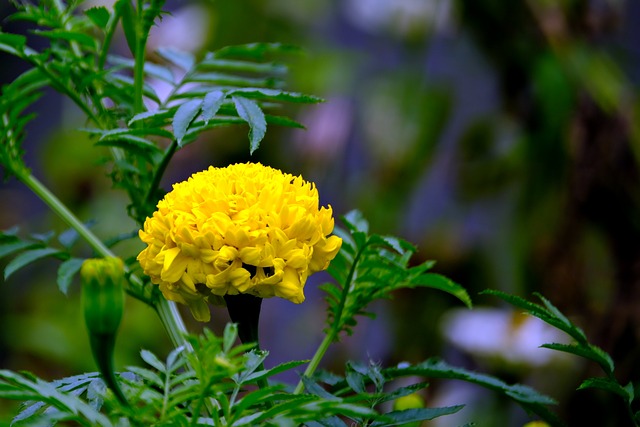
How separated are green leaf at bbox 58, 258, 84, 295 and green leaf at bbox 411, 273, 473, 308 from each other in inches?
9.2

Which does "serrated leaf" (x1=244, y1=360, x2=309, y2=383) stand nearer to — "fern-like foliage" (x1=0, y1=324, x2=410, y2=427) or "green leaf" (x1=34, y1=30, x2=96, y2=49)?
"fern-like foliage" (x1=0, y1=324, x2=410, y2=427)

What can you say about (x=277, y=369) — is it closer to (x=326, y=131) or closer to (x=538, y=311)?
(x=538, y=311)

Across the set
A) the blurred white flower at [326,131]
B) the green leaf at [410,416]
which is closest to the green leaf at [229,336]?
the green leaf at [410,416]

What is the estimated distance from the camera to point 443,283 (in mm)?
539

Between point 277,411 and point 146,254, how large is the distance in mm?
141

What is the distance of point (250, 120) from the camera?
0.50m

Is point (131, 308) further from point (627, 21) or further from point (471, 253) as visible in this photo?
point (627, 21)

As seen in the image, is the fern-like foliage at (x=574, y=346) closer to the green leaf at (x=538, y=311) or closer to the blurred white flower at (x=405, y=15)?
the green leaf at (x=538, y=311)

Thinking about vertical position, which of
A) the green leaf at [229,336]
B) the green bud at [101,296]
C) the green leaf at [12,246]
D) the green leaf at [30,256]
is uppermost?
the green bud at [101,296]

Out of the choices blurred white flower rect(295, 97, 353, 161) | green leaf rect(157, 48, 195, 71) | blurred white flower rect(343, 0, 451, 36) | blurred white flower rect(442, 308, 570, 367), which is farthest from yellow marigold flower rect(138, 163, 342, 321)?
blurred white flower rect(343, 0, 451, 36)

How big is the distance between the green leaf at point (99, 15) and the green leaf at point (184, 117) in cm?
12

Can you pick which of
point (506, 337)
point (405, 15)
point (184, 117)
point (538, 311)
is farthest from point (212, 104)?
point (405, 15)

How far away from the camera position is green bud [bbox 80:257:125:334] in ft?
1.24

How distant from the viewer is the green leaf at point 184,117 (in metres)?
0.49
